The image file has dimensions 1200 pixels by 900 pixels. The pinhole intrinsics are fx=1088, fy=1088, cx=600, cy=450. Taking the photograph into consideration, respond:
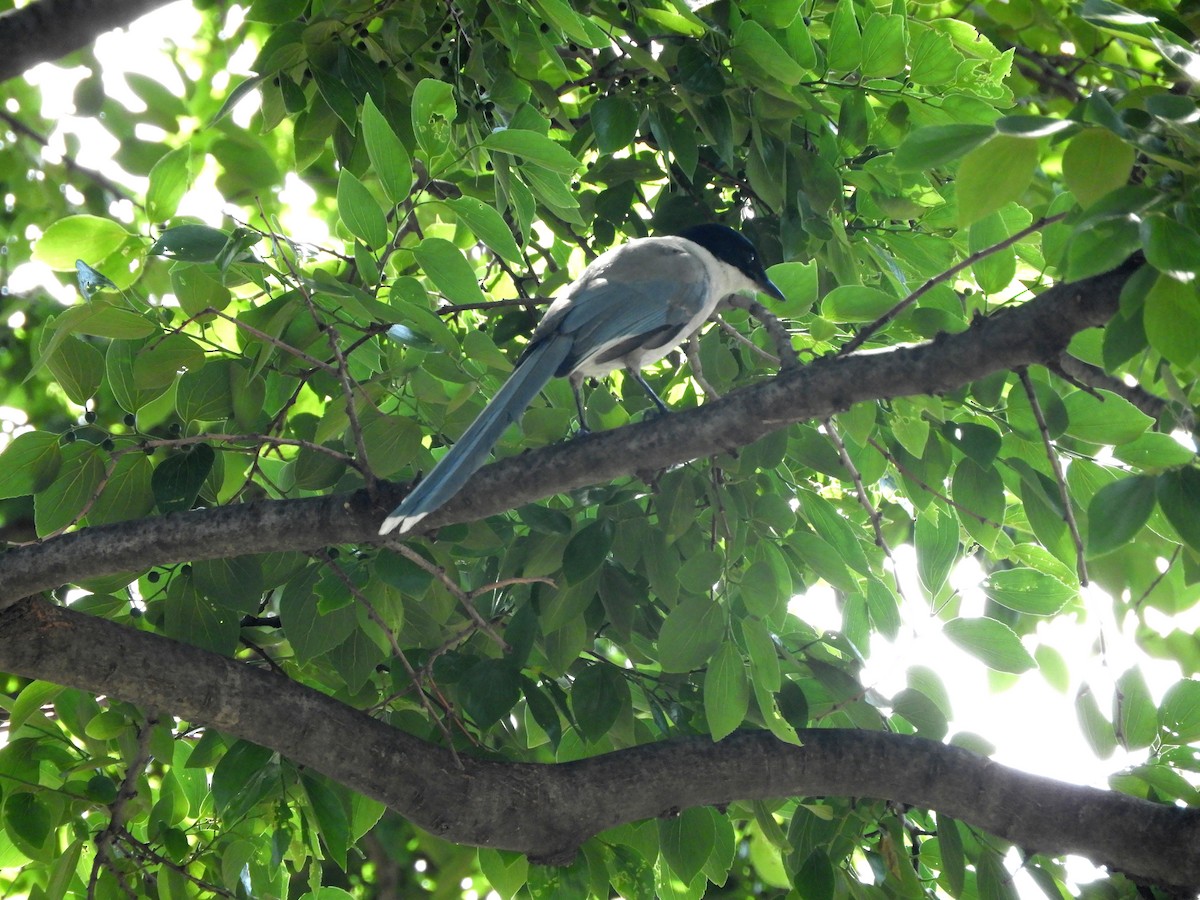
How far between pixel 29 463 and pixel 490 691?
1153mm

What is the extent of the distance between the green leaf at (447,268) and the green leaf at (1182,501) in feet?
4.53

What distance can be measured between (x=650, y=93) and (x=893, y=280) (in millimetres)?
895

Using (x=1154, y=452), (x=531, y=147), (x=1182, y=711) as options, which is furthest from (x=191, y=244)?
(x=1182, y=711)

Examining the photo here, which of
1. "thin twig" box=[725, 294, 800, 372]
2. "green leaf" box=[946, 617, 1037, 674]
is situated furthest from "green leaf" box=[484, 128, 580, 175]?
"green leaf" box=[946, 617, 1037, 674]

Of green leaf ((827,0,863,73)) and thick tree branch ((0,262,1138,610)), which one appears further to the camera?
green leaf ((827,0,863,73))

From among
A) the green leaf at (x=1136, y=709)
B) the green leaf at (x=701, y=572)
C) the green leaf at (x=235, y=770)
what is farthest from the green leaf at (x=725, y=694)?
the green leaf at (x=235, y=770)

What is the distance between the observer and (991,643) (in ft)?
8.38

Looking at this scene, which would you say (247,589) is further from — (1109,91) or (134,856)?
(1109,91)

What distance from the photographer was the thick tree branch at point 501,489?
2.24m

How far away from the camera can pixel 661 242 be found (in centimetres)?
377

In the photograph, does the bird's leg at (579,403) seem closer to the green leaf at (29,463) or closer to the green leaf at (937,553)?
the green leaf at (937,553)

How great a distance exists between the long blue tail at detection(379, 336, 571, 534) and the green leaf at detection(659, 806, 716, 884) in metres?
1.10

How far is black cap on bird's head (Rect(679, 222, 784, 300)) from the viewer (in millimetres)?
3605

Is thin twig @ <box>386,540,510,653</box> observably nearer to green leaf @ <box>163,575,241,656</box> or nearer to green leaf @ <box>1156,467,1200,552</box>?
green leaf @ <box>163,575,241,656</box>
